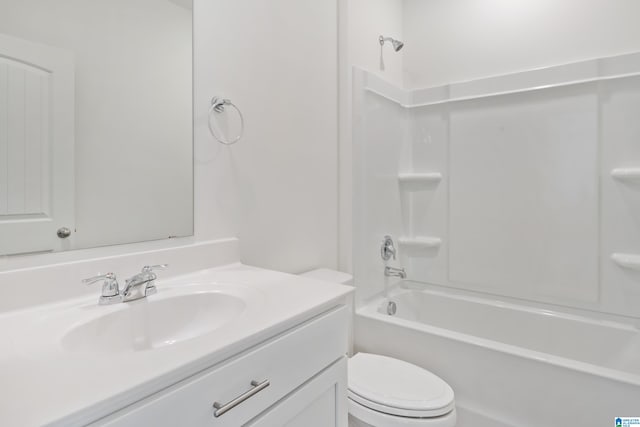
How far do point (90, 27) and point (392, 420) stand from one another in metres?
1.60

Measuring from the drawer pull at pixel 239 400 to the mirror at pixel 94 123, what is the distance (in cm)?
63

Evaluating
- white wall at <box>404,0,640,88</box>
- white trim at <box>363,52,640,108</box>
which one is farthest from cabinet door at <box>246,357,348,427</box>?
white wall at <box>404,0,640,88</box>

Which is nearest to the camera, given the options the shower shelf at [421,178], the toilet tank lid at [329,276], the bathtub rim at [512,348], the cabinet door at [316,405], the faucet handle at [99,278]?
the cabinet door at [316,405]

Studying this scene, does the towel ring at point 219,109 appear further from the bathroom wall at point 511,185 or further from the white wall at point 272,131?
the bathroom wall at point 511,185

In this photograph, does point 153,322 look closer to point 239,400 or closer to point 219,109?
point 239,400

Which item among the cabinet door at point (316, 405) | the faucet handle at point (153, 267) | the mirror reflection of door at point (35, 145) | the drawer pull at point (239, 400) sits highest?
the mirror reflection of door at point (35, 145)

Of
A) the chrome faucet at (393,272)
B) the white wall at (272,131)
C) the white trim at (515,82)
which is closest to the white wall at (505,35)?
the white trim at (515,82)

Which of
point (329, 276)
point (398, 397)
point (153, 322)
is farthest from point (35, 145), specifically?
point (398, 397)

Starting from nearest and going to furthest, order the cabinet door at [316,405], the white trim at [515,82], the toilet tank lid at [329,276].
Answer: the cabinet door at [316,405] → the toilet tank lid at [329,276] → the white trim at [515,82]

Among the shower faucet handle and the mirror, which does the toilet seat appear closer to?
the shower faucet handle

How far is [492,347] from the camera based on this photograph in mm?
1424

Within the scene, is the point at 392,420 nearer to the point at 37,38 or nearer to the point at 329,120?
the point at 329,120

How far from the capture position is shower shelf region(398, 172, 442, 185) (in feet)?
7.52

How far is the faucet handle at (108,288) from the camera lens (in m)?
0.88
